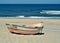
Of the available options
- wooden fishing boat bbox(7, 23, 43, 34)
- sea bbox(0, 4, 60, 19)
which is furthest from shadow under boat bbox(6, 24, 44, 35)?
sea bbox(0, 4, 60, 19)

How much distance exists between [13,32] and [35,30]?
1.54 m

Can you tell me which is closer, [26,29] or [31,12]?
[26,29]

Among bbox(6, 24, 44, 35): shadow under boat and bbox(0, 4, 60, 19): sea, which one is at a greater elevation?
bbox(0, 4, 60, 19): sea

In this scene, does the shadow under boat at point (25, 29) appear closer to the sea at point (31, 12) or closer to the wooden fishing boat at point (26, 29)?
the wooden fishing boat at point (26, 29)

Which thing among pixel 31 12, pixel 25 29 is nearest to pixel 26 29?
pixel 25 29

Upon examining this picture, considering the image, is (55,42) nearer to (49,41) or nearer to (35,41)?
(49,41)

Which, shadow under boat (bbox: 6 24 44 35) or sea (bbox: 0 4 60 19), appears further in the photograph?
sea (bbox: 0 4 60 19)

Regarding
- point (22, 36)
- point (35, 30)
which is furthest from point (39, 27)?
point (22, 36)

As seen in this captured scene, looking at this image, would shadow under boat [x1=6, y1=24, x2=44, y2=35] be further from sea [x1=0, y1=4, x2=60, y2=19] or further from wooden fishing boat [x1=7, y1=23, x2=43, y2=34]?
sea [x1=0, y1=4, x2=60, y2=19]

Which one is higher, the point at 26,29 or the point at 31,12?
the point at 31,12

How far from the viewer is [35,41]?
12.2m

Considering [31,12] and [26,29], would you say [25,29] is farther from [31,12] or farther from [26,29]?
[31,12]

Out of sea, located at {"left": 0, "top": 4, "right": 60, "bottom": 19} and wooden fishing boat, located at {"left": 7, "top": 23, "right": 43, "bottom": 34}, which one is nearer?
wooden fishing boat, located at {"left": 7, "top": 23, "right": 43, "bottom": 34}

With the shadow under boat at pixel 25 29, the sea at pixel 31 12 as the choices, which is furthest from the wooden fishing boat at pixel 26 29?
the sea at pixel 31 12
